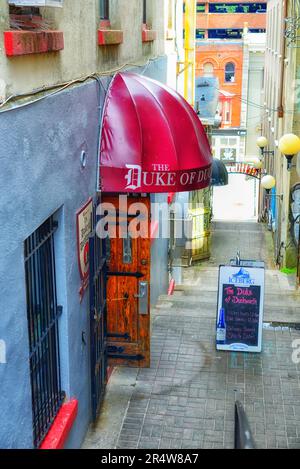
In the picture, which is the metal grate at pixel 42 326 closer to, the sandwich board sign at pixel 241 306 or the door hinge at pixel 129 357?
the door hinge at pixel 129 357

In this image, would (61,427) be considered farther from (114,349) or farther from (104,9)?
(104,9)

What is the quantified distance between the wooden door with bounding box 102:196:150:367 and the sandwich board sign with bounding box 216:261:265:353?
1.30 m

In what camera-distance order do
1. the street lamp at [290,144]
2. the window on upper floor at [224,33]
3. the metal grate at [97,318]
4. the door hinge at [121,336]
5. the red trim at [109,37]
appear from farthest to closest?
the window on upper floor at [224,33] → the street lamp at [290,144] → the door hinge at [121,336] → the red trim at [109,37] → the metal grate at [97,318]

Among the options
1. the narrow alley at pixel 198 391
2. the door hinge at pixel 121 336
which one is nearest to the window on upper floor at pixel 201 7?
the narrow alley at pixel 198 391

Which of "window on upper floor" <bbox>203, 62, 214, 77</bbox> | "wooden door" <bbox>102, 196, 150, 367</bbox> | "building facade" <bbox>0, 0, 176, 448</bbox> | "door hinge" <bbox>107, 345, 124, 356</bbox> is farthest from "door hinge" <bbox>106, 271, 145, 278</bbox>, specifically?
"window on upper floor" <bbox>203, 62, 214, 77</bbox>

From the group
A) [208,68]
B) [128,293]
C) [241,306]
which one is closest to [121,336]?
[128,293]

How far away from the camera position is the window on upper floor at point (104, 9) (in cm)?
773

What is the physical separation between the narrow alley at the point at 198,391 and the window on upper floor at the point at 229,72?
127 feet

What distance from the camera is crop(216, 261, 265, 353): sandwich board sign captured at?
8969 mm

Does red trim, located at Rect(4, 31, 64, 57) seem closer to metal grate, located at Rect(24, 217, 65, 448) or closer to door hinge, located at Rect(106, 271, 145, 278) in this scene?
metal grate, located at Rect(24, 217, 65, 448)

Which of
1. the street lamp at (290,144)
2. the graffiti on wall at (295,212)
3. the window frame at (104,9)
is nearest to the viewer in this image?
the window frame at (104,9)

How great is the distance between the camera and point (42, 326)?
566 cm

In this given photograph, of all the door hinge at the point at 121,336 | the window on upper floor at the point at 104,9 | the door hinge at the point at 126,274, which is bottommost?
the door hinge at the point at 121,336

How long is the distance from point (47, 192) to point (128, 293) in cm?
336
